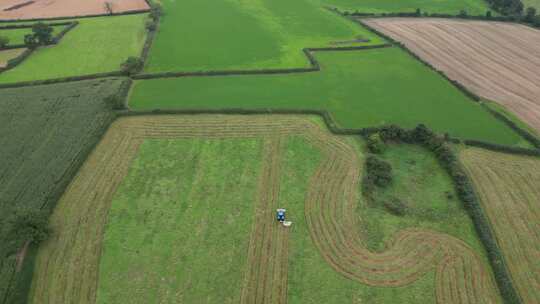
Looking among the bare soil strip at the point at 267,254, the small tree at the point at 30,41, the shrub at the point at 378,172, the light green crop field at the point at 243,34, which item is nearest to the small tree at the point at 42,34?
the small tree at the point at 30,41

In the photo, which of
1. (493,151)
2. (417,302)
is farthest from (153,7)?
(417,302)

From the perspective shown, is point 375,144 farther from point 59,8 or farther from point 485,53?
point 59,8

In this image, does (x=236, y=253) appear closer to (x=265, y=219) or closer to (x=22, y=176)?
(x=265, y=219)

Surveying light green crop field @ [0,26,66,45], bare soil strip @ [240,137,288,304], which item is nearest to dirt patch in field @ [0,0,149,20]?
light green crop field @ [0,26,66,45]

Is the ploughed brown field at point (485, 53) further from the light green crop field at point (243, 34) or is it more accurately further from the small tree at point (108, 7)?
the small tree at point (108, 7)

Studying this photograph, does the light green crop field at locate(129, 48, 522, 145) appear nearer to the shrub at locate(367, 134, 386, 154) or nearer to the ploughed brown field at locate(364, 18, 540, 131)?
the shrub at locate(367, 134, 386, 154)

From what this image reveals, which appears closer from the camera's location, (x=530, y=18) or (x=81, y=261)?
(x=81, y=261)

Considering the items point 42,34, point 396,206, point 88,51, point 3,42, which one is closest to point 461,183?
point 396,206
